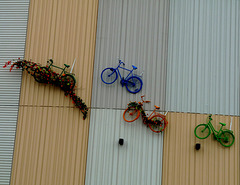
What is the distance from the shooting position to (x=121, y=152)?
308 inches

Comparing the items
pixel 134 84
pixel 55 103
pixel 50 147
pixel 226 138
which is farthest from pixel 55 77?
pixel 226 138

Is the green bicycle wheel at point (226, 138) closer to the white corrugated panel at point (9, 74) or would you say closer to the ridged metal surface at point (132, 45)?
the ridged metal surface at point (132, 45)

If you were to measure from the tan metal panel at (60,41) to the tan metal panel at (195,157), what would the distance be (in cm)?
255

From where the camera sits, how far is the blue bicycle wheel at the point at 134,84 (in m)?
8.01

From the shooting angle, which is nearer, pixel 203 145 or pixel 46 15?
pixel 203 145

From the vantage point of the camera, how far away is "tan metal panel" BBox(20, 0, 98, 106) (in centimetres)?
816

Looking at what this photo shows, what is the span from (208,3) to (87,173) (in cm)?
575

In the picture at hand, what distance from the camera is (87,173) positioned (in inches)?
306

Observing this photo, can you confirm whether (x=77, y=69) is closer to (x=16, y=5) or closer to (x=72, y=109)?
(x=72, y=109)

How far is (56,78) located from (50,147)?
184 centimetres

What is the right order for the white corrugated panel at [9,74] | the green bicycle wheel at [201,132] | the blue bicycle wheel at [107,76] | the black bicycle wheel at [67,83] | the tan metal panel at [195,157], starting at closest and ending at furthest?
the tan metal panel at [195,157] < the green bicycle wheel at [201,132] < the black bicycle wheel at [67,83] < the white corrugated panel at [9,74] < the blue bicycle wheel at [107,76]

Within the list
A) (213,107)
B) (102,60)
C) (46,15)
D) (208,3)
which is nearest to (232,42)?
(208,3)

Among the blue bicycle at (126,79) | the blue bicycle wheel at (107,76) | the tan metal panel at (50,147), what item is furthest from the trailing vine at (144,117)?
the tan metal panel at (50,147)

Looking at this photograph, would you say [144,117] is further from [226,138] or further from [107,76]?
[226,138]
